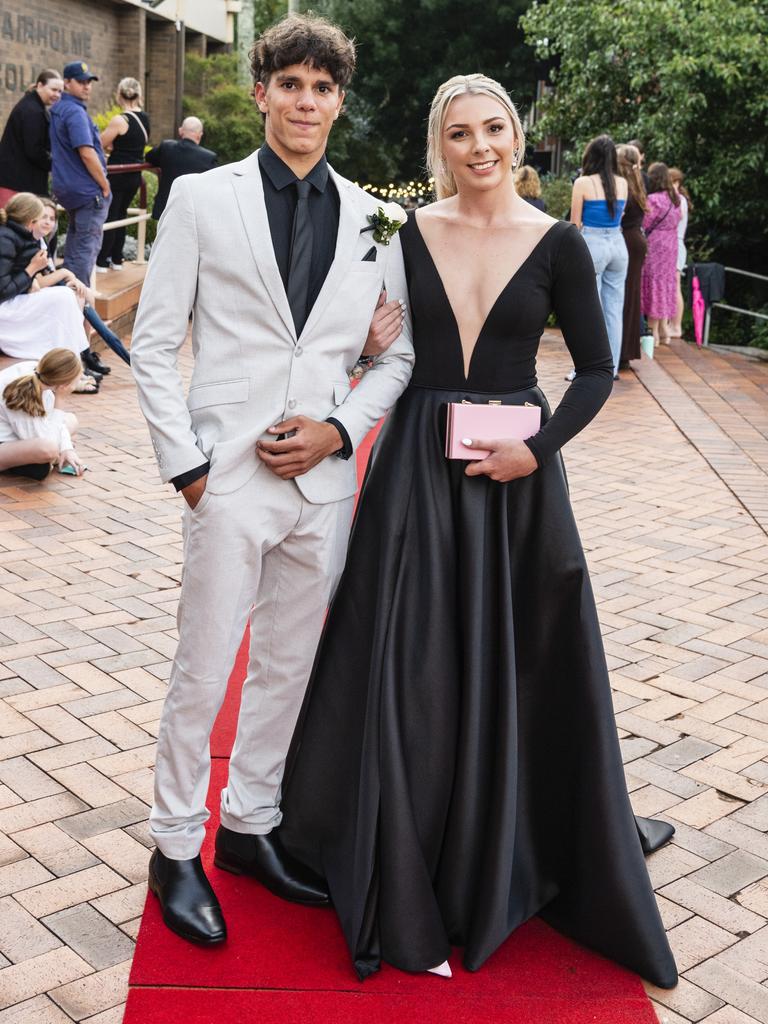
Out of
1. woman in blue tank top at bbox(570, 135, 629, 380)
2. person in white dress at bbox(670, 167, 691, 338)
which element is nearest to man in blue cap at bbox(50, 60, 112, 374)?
woman in blue tank top at bbox(570, 135, 629, 380)

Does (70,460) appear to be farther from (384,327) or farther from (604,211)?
(604,211)

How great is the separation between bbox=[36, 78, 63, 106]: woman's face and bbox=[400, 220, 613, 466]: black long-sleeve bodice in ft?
25.7

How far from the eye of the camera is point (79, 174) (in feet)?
31.2

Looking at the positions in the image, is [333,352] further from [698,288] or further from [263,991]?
[698,288]

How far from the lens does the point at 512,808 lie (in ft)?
9.37

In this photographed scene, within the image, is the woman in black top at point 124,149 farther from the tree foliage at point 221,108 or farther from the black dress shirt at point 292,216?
the tree foliage at point 221,108

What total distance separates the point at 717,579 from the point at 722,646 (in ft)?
3.00

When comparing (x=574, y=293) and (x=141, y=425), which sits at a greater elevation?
(x=574, y=293)

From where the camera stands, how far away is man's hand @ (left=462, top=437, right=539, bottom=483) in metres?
2.83

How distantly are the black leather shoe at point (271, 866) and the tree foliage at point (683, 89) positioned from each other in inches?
485

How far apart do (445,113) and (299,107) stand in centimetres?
37

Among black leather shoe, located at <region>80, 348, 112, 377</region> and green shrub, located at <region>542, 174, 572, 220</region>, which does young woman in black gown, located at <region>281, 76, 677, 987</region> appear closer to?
black leather shoe, located at <region>80, 348, 112, 377</region>

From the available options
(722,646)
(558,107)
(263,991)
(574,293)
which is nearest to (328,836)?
(263,991)

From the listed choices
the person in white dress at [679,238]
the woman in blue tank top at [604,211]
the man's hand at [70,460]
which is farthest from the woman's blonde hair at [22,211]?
the person in white dress at [679,238]
